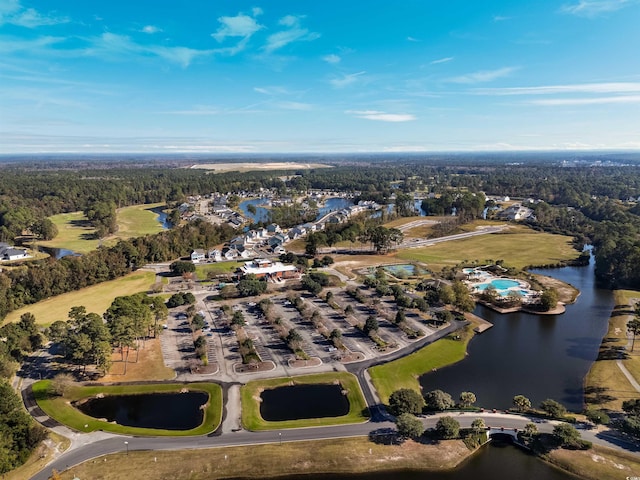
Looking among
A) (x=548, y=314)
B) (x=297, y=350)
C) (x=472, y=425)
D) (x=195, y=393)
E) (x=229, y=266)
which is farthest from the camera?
(x=229, y=266)

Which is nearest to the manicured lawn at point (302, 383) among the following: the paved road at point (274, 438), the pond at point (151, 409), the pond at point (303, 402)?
the pond at point (303, 402)

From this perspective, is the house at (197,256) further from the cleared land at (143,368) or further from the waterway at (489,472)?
the waterway at (489,472)

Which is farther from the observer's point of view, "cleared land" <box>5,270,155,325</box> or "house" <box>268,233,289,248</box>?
"house" <box>268,233,289,248</box>

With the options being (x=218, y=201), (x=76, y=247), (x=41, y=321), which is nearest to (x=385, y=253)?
(x=41, y=321)

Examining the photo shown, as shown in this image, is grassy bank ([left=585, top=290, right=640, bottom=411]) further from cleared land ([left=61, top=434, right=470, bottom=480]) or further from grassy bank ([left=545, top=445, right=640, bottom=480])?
cleared land ([left=61, top=434, right=470, bottom=480])

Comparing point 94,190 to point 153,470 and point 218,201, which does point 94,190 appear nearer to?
point 218,201

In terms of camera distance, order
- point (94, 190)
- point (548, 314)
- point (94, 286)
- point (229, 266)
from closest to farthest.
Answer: point (548, 314) → point (94, 286) → point (229, 266) → point (94, 190)

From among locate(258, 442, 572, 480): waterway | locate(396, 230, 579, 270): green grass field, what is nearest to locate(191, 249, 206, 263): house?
locate(396, 230, 579, 270): green grass field
